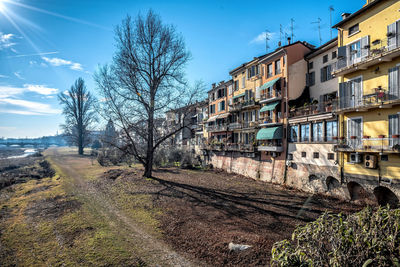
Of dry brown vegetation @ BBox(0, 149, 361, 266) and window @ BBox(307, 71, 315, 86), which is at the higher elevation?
window @ BBox(307, 71, 315, 86)

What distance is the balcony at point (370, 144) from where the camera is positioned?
14.2 metres

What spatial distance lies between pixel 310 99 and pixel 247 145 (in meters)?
10.2

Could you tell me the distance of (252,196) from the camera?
770 inches

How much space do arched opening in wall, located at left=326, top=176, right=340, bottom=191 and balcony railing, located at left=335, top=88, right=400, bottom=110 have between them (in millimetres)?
6544

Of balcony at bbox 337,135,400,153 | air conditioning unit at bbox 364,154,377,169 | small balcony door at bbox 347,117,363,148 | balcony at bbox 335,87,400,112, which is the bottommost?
air conditioning unit at bbox 364,154,377,169

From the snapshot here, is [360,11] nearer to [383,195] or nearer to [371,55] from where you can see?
[371,55]

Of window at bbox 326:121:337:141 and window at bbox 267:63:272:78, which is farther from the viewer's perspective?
window at bbox 267:63:272:78

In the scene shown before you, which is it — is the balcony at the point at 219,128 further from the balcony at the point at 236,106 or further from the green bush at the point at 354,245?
the green bush at the point at 354,245

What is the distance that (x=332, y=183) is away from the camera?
19359 mm

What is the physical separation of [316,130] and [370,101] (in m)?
5.75

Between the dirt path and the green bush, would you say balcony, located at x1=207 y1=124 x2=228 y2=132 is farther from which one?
the green bush

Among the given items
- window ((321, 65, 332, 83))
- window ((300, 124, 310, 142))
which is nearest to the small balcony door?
window ((300, 124, 310, 142))

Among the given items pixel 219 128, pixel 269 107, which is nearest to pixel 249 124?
pixel 269 107

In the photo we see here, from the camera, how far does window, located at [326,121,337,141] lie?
19044mm
